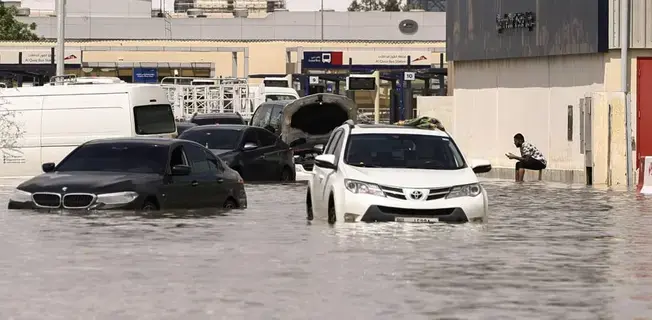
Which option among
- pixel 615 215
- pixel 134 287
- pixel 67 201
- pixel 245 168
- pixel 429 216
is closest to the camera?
pixel 134 287

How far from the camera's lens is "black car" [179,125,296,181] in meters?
38.2

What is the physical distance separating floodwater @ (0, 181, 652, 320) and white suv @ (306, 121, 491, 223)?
9.2 inches

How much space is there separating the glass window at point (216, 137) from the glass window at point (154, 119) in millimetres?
601

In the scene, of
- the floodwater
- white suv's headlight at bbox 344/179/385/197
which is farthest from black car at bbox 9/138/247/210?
white suv's headlight at bbox 344/179/385/197

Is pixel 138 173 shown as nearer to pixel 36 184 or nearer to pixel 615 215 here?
pixel 36 184

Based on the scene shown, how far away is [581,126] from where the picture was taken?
41938 mm

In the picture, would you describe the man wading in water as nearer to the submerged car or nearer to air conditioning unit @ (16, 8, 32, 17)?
the submerged car

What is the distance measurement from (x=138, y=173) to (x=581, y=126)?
754 inches

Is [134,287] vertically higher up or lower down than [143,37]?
lower down

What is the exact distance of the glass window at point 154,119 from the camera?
36.3 m

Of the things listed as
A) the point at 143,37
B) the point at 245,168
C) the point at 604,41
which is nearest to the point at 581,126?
the point at 604,41

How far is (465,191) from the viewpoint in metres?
22.8

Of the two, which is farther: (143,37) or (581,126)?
(143,37)

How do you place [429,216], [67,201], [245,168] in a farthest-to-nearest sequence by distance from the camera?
[245,168] → [67,201] → [429,216]
